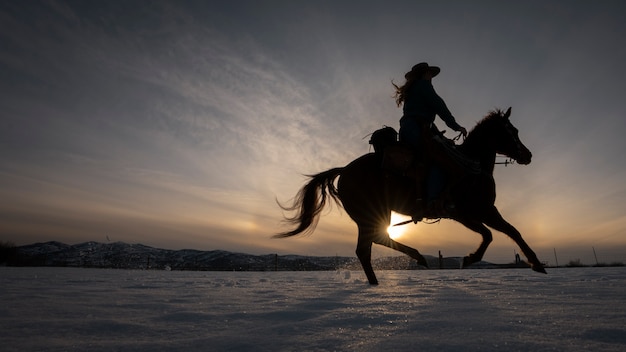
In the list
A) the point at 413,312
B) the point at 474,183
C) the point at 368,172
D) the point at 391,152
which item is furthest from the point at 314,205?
the point at 413,312

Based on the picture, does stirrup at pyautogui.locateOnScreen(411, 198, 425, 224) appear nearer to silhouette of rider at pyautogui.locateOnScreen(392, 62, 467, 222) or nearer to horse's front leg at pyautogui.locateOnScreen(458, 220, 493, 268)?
silhouette of rider at pyautogui.locateOnScreen(392, 62, 467, 222)

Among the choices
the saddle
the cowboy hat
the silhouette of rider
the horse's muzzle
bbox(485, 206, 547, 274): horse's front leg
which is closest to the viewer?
bbox(485, 206, 547, 274): horse's front leg

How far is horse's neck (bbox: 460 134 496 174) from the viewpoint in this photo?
4860mm

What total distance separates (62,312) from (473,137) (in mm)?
5152

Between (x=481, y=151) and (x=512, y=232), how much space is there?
126 centimetres

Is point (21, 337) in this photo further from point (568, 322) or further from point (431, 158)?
point (431, 158)

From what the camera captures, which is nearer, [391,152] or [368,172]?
[391,152]

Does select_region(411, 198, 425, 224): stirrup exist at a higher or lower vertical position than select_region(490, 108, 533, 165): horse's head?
lower

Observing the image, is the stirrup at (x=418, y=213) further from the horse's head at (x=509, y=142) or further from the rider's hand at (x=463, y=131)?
the horse's head at (x=509, y=142)

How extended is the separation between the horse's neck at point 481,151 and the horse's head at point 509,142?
18 cm

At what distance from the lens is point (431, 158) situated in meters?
4.68

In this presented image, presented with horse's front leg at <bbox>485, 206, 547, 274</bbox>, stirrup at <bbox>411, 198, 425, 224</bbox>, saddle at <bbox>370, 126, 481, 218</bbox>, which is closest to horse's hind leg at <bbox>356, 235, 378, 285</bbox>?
stirrup at <bbox>411, 198, 425, 224</bbox>

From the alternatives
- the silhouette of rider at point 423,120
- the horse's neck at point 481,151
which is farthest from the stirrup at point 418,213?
the horse's neck at point 481,151

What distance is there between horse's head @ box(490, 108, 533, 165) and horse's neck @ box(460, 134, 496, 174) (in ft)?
0.60
